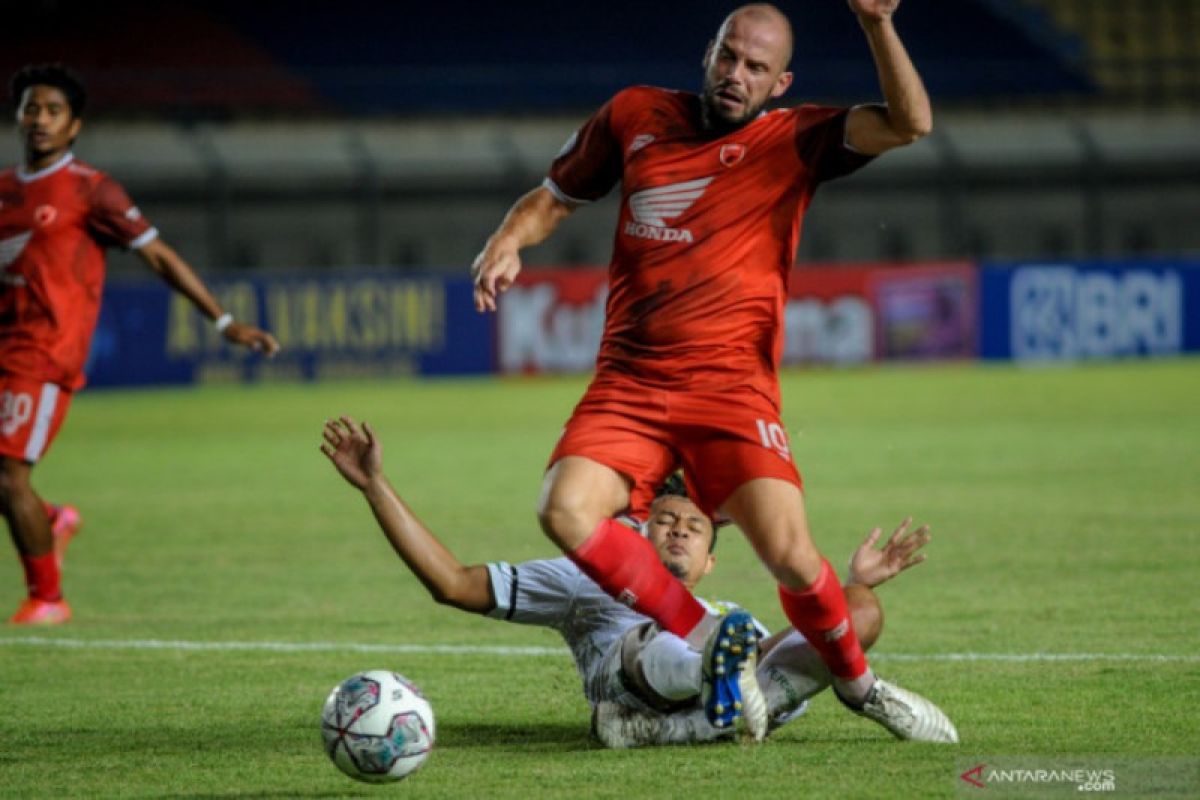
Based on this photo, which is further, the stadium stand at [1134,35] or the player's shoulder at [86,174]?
the stadium stand at [1134,35]

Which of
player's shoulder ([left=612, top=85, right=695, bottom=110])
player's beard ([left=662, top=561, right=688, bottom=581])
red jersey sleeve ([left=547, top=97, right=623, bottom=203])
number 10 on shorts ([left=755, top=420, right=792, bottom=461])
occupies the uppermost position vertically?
player's shoulder ([left=612, top=85, right=695, bottom=110])

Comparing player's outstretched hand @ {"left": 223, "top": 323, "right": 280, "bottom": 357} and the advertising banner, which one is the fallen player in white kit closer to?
player's outstretched hand @ {"left": 223, "top": 323, "right": 280, "bottom": 357}

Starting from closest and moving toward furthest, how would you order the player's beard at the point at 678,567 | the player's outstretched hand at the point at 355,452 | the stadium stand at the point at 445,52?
the player's outstretched hand at the point at 355,452, the player's beard at the point at 678,567, the stadium stand at the point at 445,52

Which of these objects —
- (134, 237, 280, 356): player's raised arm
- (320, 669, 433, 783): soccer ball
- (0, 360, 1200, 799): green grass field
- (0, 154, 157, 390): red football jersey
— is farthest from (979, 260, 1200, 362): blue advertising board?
(320, 669, 433, 783): soccer ball

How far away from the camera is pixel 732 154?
5.67 meters

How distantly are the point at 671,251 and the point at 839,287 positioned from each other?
71.3 ft

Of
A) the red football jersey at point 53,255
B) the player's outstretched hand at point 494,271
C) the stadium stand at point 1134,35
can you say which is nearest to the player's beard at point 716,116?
the player's outstretched hand at point 494,271

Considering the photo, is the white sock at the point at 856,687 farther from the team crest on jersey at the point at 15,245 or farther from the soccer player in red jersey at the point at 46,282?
the team crest on jersey at the point at 15,245

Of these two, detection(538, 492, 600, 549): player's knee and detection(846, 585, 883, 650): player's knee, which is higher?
detection(538, 492, 600, 549): player's knee

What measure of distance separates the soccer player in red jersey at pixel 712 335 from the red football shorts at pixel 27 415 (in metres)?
3.58

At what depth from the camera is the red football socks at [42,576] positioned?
859 cm

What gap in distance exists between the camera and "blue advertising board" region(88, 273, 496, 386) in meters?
25.2

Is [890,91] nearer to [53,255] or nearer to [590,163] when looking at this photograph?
[590,163]

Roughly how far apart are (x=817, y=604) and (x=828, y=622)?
72mm
